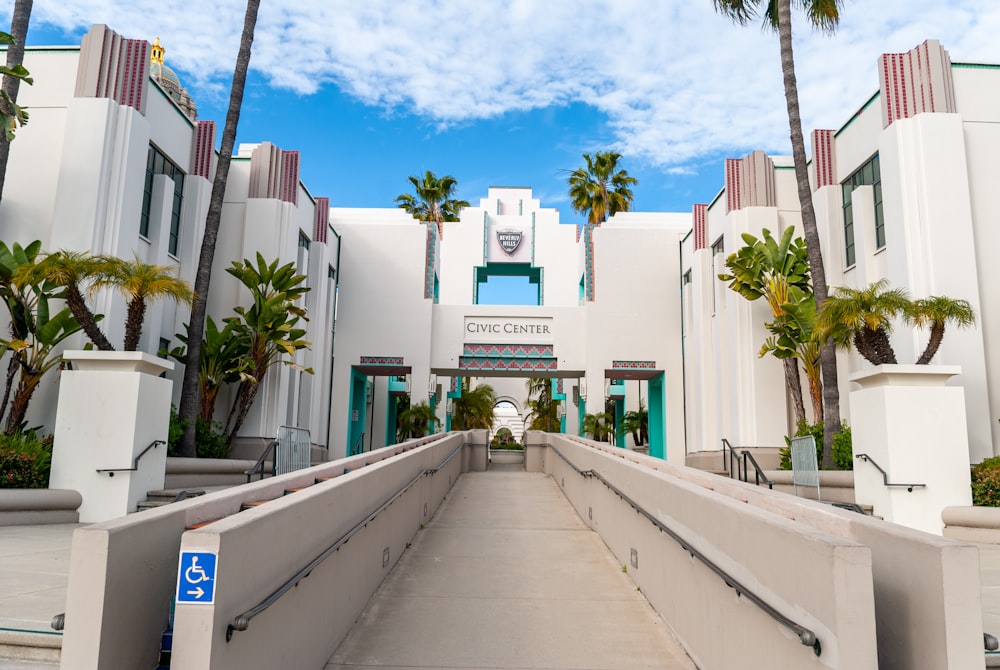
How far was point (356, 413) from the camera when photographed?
30953mm

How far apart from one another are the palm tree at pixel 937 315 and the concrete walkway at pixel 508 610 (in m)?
6.71

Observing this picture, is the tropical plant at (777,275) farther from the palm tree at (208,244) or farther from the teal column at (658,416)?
the palm tree at (208,244)

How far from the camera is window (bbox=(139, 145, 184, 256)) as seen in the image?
17.0m

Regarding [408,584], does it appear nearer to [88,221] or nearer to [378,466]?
[378,466]

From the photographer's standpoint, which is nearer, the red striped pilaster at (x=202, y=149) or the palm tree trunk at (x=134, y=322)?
the palm tree trunk at (x=134, y=322)

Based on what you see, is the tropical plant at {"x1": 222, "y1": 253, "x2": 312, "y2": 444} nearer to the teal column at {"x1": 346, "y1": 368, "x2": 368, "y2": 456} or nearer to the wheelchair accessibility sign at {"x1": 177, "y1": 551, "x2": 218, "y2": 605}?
the teal column at {"x1": 346, "y1": 368, "x2": 368, "y2": 456}

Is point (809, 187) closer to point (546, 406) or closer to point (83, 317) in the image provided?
point (83, 317)

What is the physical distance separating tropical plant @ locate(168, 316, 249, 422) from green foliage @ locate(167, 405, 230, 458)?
1.47 ft

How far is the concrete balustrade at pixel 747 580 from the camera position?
9.85ft

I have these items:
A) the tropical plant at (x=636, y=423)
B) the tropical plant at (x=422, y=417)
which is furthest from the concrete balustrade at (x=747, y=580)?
the tropical plant at (x=636, y=423)

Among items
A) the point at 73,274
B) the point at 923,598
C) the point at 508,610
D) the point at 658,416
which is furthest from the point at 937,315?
the point at 658,416

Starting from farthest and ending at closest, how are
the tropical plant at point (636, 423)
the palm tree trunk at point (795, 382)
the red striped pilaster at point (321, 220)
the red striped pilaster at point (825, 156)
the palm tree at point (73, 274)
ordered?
the tropical plant at point (636, 423)
the red striped pilaster at point (321, 220)
the palm tree trunk at point (795, 382)
the red striped pilaster at point (825, 156)
the palm tree at point (73, 274)

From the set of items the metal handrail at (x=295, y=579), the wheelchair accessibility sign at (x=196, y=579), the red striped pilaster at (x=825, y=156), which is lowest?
the metal handrail at (x=295, y=579)

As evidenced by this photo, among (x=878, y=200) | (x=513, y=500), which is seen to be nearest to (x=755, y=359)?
(x=878, y=200)
